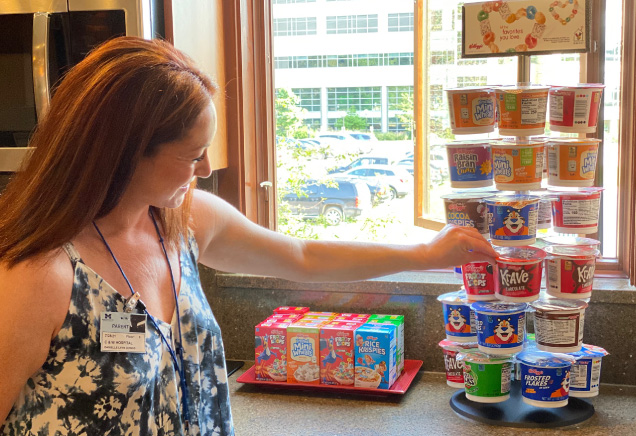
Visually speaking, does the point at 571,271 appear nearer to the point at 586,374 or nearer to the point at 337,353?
the point at 586,374

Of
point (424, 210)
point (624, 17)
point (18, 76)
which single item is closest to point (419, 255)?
point (424, 210)

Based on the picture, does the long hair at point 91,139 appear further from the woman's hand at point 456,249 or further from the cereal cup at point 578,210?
the cereal cup at point 578,210

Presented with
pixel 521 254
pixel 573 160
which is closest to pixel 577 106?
pixel 573 160

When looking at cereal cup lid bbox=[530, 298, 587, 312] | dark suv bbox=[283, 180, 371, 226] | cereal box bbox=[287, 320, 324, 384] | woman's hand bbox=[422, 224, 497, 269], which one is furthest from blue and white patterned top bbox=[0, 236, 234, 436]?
dark suv bbox=[283, 180, 371, 226]

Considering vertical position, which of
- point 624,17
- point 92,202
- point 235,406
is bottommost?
point 235,406

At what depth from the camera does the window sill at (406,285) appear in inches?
77.9

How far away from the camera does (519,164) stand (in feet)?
5.52

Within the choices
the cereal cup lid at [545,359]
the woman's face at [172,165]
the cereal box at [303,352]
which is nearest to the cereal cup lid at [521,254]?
the cereal cup lid at [545,359]

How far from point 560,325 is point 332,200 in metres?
0.96

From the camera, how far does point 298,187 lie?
2502 millimetres

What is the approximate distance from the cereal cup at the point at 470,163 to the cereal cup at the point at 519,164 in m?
0.03

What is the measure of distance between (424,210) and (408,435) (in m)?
0.78

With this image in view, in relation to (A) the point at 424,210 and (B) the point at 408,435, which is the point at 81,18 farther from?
(B) the point at 408,435

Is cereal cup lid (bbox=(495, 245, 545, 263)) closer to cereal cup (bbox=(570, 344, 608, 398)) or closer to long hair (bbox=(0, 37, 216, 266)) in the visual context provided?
cereal cup (bbox=(570, 344, 608, 398))
